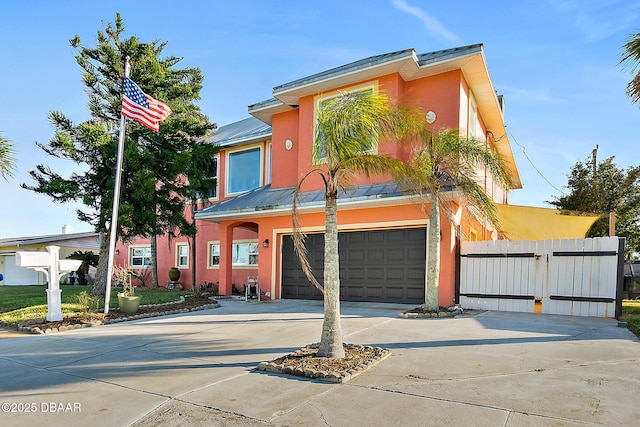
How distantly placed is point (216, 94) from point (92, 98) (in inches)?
193

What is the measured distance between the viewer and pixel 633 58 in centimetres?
792

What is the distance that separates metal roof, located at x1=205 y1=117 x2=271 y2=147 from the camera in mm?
16781

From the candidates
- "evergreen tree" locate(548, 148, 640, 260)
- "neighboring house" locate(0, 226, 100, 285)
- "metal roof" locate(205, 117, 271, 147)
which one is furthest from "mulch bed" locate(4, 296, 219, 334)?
"neighboring house" locate(0, 226, 100, 285)

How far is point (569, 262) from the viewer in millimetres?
9742

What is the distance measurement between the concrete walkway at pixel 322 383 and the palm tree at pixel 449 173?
2.14m

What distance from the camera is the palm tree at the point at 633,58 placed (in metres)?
7.85

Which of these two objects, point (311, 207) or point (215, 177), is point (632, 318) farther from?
point (215, 177)

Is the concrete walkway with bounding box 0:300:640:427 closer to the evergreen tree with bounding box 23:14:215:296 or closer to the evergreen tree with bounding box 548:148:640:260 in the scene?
the evergreen tree with bounding box 23:14:215:296

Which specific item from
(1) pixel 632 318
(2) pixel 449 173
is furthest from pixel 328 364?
(1) pixel 632 318

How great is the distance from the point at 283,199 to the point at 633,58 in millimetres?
9810

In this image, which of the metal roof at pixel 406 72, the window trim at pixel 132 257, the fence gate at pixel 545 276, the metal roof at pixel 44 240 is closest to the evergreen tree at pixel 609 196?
the metal roof at pixel 406 72

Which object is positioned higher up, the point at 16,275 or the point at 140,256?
the point at 140,256

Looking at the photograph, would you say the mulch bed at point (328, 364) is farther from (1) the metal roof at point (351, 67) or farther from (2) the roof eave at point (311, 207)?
(1) the metal roof at point (351, 67)

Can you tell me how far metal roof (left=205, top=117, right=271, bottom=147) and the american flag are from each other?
583 cm
